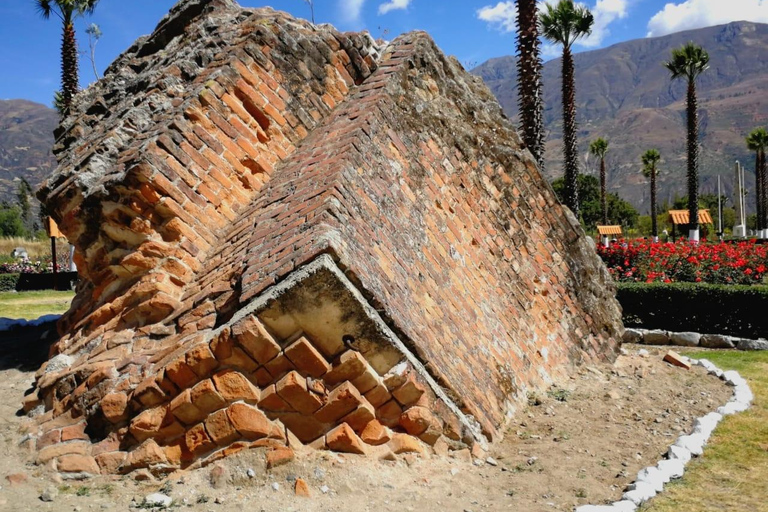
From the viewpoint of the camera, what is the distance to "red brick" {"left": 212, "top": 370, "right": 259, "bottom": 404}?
11.4ft

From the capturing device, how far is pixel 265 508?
10.2ft

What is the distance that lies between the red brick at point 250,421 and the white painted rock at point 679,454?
113 inches

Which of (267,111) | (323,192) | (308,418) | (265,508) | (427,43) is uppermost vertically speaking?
(427,43)

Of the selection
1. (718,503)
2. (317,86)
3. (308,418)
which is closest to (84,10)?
(317,86)

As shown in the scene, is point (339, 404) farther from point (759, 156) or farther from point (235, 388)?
point (759, 156)

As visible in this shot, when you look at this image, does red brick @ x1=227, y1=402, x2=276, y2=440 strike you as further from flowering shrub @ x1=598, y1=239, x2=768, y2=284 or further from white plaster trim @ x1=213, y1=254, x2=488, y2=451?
flowering shrub @ x1=598, y1=239, x2=768, y2=284

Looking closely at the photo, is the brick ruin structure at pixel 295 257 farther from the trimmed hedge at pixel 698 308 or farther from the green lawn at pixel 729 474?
the trimmed hedge at pixel 698 308

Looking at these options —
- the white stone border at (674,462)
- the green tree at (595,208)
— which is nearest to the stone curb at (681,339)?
the white stone border at (674,462)

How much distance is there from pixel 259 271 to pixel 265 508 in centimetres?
137

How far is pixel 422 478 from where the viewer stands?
137 inches

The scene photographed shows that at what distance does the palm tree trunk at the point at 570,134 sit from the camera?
62.2 feet

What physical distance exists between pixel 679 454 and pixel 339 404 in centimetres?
264

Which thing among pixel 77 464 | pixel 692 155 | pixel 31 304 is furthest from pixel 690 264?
pixel 31 304

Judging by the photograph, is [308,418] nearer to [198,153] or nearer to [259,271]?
[259,271]
